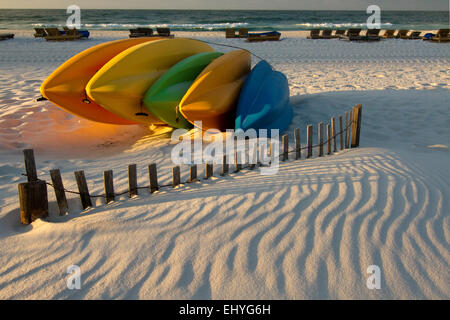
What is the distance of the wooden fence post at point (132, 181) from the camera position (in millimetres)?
3699

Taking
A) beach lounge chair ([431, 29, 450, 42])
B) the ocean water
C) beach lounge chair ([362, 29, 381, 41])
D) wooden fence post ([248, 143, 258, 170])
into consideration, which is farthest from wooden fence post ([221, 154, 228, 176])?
the ocean water

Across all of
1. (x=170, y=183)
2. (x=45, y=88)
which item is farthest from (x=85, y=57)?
(x=170, y=183)

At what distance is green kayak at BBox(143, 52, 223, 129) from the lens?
5.60 metres

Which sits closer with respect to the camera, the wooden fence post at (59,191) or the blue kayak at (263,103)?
the wooden fence post at (59,191)

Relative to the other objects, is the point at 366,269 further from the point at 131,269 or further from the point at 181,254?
the point at 131,269

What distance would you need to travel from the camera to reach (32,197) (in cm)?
338

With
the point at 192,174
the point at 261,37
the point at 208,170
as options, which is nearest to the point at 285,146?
the point at 208,170

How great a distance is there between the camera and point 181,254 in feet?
9.30

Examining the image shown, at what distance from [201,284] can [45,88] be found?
4714mm

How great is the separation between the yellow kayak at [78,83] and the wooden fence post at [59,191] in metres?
2.64

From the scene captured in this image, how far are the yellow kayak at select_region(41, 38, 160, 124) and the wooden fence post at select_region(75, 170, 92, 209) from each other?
2615mm

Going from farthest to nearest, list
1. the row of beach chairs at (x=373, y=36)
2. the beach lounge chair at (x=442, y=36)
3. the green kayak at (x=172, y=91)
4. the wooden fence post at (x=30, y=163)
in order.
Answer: the row of beach chairs at (x=373, y=36)
the beach lounge chair at (x=442, y=36)
the green kayak at (x=172, y=91)
the wooden fence post at (x=30, y=163)

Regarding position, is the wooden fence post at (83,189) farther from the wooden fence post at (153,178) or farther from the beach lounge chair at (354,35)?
the beach lounge chair at (354,35)

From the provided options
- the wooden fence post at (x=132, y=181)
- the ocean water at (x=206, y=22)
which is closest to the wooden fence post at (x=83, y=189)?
the wooden fence post at (x=132, y=181)
